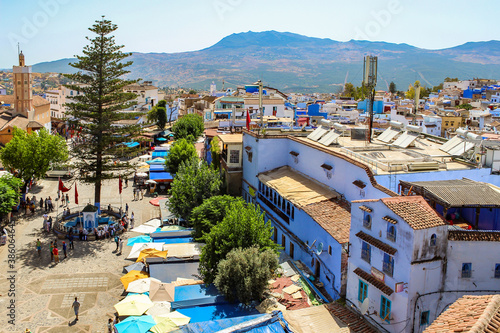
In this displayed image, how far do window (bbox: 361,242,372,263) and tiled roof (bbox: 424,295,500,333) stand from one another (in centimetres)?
321

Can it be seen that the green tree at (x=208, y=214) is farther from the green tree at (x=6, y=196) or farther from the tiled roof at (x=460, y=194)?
the green tree at (x=6, y=196)

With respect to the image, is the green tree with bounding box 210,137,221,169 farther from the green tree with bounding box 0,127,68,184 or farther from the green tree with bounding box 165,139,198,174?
the green tree with bounding box 0,127,68,184

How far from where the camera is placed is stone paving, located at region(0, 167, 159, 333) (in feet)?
52.2

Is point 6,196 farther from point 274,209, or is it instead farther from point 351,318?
point 351,318

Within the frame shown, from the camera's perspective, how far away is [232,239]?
1614 cm

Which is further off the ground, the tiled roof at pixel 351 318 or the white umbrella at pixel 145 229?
the tiled roof at pixel 351 318

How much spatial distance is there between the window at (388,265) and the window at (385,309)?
2.57 feet

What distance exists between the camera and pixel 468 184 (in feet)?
45.3

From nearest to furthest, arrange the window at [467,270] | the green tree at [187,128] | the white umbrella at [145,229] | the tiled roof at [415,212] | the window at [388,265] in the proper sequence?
the tiled roof at [415,212]
the window at [467,270]
the window at [388,265]
the white umbrella at [145,229]
the green tree at [187,128]

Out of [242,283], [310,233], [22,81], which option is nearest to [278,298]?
[242,283]

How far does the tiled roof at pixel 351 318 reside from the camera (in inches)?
493

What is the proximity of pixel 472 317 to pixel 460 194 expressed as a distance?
5.08 meters

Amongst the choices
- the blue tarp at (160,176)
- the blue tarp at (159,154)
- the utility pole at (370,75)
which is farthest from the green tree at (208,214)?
the blue tarp at (159,154)

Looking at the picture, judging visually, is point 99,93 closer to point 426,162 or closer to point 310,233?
point 310,233
